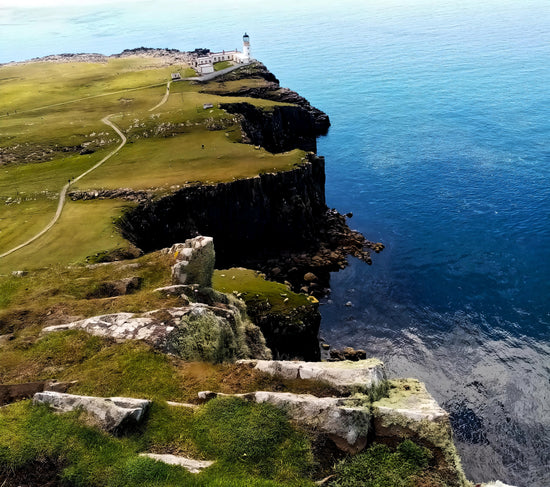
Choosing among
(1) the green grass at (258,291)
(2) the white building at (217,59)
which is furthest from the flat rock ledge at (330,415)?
(2) the white building at (217,59)

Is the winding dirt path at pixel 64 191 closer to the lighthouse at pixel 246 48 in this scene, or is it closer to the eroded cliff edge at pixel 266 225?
the eroded cliff edge at pixel 266 225

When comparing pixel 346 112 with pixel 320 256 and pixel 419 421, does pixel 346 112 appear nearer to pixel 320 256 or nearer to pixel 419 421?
pixel 320 256

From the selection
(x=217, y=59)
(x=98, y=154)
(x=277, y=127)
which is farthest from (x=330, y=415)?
(x=217, y=59)

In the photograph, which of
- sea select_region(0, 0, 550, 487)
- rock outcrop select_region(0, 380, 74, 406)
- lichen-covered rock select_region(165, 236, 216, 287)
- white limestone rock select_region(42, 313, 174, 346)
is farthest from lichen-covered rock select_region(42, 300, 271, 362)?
sea select_region(0, 0, 550, 487)

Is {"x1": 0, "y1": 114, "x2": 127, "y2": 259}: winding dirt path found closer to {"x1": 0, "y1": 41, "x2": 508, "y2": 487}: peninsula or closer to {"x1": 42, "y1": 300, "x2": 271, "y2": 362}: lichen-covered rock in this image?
{"x1": 0, "y1": 41, "x2": 508, "y2": 487}: peninsula

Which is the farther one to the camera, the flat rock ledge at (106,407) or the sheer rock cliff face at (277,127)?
the sheer rock cliff face at (277,127)

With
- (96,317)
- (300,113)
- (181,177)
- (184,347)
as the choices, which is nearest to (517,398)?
(184,347)
